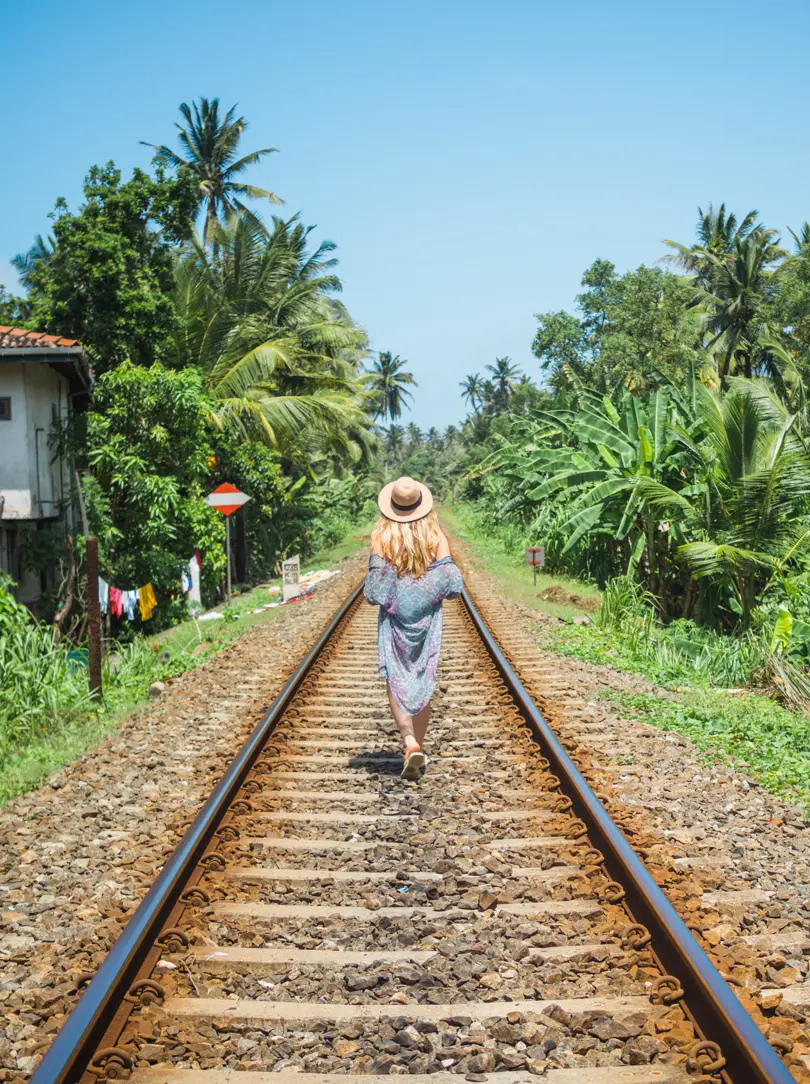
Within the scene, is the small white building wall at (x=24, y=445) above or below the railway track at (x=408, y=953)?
above

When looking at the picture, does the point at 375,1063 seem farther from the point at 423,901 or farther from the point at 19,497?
the point at 19,497

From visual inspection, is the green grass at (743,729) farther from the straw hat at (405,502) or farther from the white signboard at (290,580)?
the white signboard at (290,580)

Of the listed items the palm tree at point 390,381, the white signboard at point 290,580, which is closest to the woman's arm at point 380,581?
the white signboard at point 290,580

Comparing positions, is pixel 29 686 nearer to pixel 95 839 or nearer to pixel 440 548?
pixel 95 839

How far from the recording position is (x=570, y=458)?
18922 millimetres

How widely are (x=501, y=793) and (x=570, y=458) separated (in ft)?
43.1

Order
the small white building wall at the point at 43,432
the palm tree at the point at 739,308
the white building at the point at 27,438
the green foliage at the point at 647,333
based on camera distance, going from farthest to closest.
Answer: the palm tree at the point at 739,308 → the green foliage at the point at 647,333 → the small white building wall at the point at 43,432 → the white building at the point at 27,438

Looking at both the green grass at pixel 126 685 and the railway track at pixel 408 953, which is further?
the green grass at pixel 126 685

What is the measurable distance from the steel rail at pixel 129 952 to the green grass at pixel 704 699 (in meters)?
3.61

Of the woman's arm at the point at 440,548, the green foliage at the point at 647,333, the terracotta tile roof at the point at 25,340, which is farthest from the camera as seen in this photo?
the green foliage at the point at 647,333

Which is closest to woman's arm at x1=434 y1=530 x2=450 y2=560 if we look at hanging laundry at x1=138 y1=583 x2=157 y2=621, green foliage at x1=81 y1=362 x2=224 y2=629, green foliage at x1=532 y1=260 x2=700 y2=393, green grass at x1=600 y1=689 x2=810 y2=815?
green grass at x1=600 y1=689 x2=810 y2=815

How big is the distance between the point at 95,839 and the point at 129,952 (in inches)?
81.0

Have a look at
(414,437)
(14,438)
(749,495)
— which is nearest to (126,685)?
(14,438)

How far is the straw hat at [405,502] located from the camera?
22.6ft
